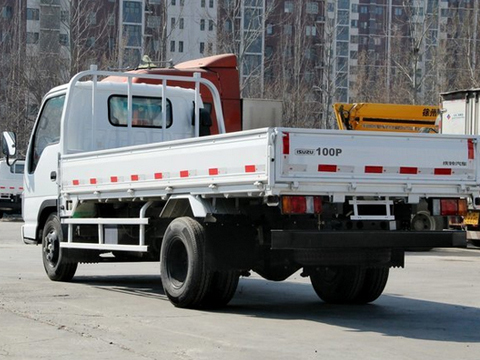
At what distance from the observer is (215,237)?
10898mm

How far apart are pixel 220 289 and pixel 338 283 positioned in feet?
5.70

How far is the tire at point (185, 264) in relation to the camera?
1091 cm

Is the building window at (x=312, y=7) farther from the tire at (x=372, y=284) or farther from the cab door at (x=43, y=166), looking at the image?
the tire at (x=372, y=284)

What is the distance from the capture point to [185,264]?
11.4 meters

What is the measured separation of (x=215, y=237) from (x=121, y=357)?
2767 mm

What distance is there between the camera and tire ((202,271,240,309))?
36.3 ft

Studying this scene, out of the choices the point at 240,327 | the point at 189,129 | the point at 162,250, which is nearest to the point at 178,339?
the point at 240,327

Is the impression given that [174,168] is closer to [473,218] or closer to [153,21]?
[473,218]

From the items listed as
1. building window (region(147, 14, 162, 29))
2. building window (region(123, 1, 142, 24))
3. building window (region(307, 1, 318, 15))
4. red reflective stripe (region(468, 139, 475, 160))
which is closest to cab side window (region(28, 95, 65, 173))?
red reflective stripe (region(468, 139, 475, 160))

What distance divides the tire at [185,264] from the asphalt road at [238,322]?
17cm

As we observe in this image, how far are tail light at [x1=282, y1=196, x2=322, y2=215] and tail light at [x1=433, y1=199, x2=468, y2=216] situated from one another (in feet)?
4.71

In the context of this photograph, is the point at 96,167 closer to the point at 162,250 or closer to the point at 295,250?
the point at 162,250

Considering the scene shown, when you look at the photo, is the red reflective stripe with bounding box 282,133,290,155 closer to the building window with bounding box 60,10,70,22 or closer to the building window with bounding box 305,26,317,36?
the building window with bounding box 60,10,70,22

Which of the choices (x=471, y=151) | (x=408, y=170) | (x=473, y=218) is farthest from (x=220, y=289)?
(x=473, y=218)
